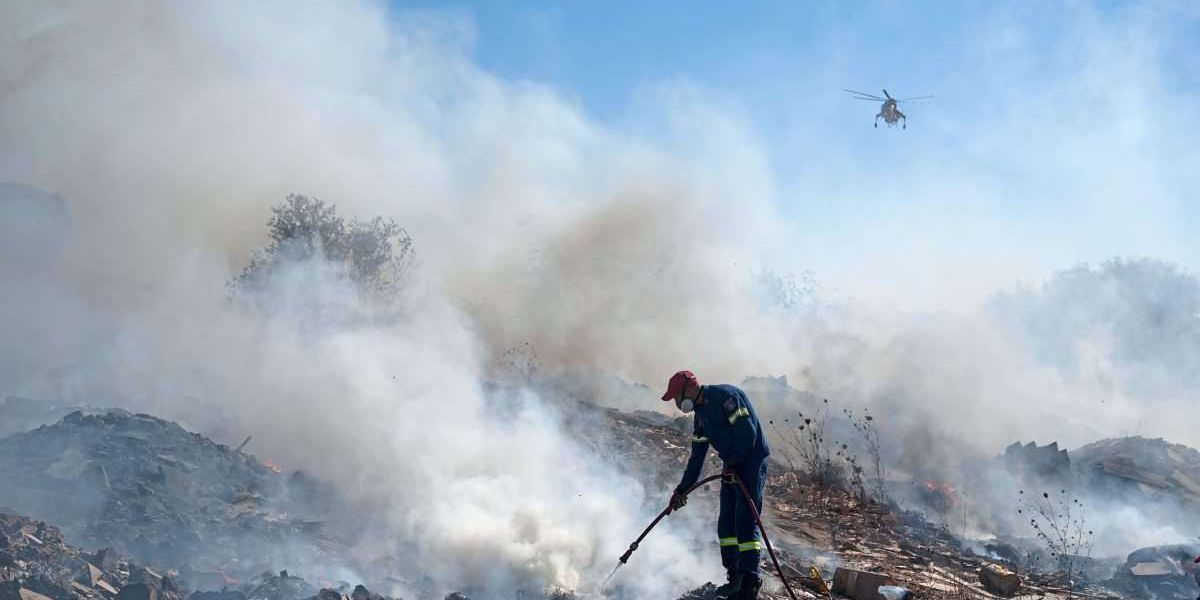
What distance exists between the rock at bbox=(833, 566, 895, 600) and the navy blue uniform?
1.33 metres

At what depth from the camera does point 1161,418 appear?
20438 millimetres

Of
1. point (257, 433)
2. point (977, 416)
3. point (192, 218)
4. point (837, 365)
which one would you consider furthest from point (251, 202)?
point (977, 416)

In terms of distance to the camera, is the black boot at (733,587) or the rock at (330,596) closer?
the black boot at (733,587)

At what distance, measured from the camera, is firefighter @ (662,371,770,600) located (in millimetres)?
5664

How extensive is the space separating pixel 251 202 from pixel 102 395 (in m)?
9.99

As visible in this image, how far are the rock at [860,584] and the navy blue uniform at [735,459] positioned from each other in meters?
1.33

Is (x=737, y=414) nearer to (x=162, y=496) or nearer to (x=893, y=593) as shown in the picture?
(x=893, y=593)

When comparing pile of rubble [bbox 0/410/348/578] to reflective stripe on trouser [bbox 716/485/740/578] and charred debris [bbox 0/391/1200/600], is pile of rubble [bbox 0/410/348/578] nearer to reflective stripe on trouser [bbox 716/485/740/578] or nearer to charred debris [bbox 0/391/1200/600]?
charred debris [bbox 0/391/1200/600]

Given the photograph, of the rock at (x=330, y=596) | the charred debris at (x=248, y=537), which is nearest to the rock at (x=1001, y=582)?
the charred debris at (x=248, y=537)

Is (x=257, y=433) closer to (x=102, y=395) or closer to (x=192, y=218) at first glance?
(x=102, y=395)

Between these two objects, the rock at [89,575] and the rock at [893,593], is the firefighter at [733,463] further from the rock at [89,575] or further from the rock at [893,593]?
the rock at [89,575]

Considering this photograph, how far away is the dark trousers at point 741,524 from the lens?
223 inches

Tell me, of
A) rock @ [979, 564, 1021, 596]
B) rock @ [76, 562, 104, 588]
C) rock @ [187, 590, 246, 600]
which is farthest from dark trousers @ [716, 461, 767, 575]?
rock @ [76, 562, 104, 588]

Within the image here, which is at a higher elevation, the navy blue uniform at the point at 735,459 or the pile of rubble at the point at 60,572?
the navy blue uniform at the point at 735,459
